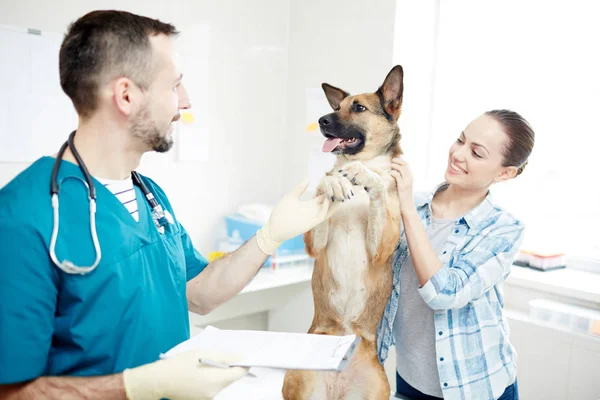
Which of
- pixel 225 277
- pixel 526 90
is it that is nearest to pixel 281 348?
pixel 225 277

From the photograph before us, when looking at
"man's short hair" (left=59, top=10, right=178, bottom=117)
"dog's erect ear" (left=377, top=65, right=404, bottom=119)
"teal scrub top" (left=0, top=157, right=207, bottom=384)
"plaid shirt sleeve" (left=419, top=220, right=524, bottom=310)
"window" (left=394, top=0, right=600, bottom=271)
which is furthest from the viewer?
"window" (left=394, top=0, right=600, bottom=271)

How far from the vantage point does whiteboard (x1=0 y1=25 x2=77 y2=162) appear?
2275 millimetres

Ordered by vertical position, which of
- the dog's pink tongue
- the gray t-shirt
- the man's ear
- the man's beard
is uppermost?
the man's ear

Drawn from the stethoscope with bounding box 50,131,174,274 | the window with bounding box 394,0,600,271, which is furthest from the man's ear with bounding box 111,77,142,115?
the window with bounding box 394,0,600,271

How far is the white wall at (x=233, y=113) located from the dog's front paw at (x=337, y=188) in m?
1.58

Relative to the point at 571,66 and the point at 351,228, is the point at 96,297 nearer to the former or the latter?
the point at 351,228

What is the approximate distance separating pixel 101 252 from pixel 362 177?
77 cm

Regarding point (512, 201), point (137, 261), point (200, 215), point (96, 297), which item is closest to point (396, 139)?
point (137, 261)

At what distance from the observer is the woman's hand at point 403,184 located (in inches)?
59.0

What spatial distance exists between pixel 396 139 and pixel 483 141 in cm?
28

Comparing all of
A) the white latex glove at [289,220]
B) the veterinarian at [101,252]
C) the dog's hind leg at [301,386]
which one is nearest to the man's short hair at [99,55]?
the veterinarian at [101,252]

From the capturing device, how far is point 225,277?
4.81 feet

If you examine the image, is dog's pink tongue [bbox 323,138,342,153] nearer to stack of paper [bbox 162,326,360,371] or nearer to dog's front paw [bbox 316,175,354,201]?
dog's front paw [bbox 316,175,354,201]

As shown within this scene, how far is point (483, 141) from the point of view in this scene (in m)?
1.55
